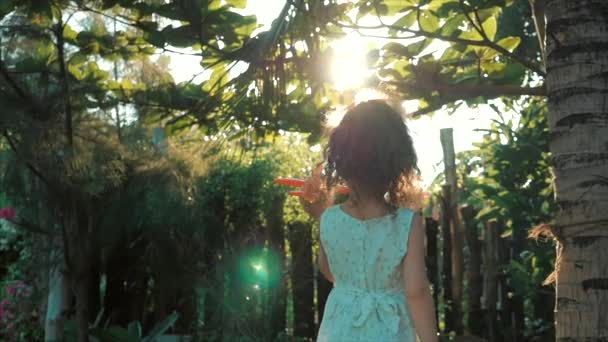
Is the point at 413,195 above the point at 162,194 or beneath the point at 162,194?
beneath

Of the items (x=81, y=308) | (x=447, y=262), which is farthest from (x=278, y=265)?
(x=81, y=308)

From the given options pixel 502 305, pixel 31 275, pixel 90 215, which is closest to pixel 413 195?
pixel 90 215

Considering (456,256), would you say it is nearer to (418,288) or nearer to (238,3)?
(238,3)

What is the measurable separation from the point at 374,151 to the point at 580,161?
62 centimetres

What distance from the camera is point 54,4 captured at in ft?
14.9

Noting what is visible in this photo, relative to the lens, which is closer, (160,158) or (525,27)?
(160,158)

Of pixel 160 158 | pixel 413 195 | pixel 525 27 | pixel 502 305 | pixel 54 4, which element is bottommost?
pixel 502 305

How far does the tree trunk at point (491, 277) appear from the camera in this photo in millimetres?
7266

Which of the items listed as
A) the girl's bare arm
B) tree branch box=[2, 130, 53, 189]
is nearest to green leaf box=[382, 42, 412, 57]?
the girl's bare arm

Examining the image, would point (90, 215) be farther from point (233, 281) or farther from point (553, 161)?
point (553, 161)

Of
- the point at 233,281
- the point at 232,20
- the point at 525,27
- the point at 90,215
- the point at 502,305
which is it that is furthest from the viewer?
the point at 525,27

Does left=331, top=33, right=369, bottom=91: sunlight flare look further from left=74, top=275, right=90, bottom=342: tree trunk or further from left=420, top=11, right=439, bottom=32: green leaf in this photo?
left=74, top=275, right=90, bottom=342: tree trunk

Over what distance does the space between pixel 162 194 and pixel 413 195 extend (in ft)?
12.8

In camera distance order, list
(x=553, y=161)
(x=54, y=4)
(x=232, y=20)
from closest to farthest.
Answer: (x=553, y=161), (x=232, y=20), (x=54, y=4)
